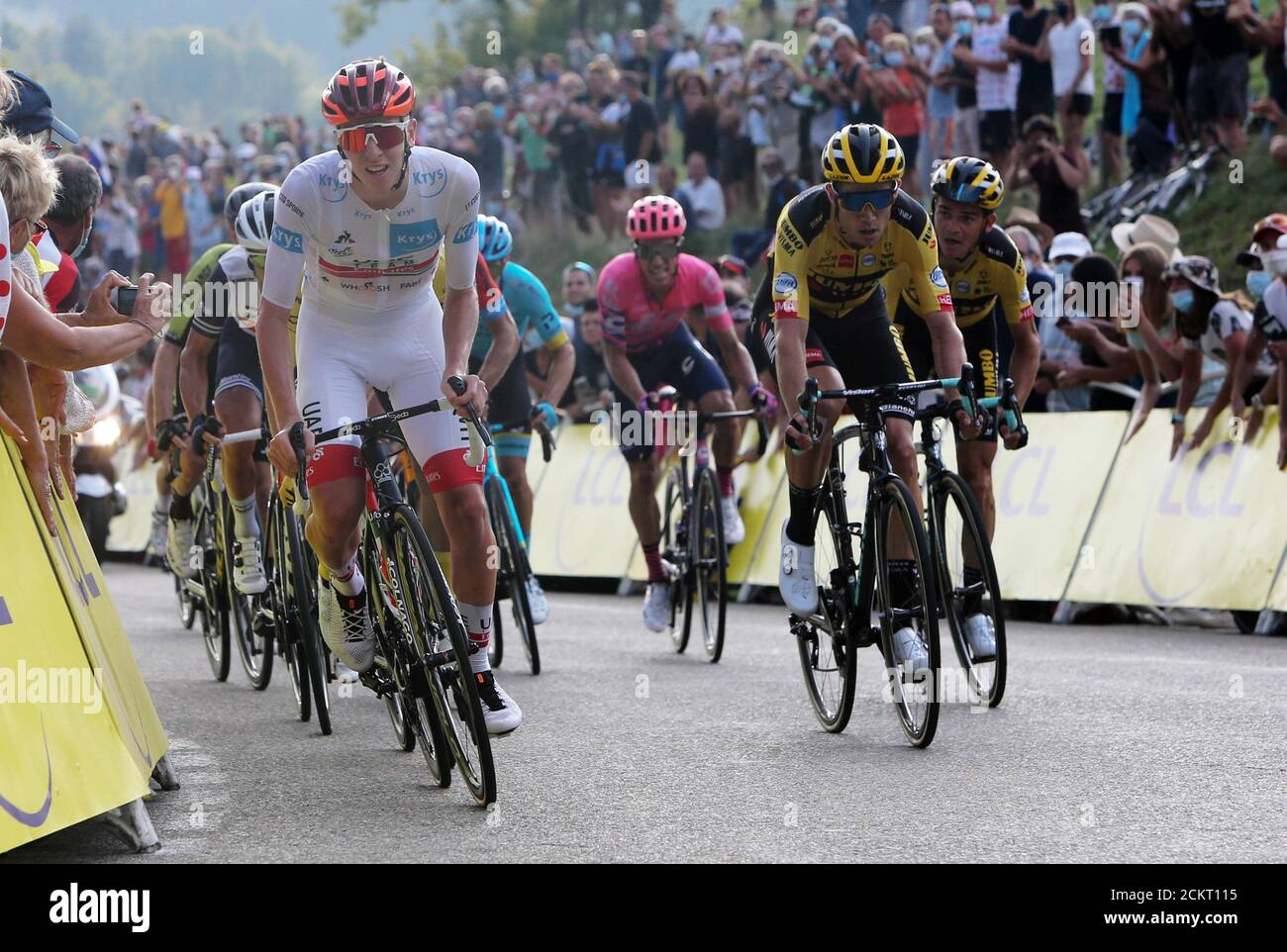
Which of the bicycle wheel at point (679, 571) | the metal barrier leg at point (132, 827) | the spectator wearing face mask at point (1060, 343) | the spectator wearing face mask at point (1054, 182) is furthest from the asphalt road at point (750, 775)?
the spectator wearing face mask at point (1054, 182)

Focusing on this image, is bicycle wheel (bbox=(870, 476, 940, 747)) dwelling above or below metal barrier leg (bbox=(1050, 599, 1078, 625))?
above

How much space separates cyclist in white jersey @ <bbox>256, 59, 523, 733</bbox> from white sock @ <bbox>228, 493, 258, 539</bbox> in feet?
7.89

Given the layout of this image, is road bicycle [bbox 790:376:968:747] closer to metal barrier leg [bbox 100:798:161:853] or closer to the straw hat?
metal barrier leg [bbox 100:798:161:853]

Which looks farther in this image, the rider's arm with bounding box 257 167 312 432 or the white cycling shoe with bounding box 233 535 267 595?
the white cycling shoe with bounding box 233 535 267 595

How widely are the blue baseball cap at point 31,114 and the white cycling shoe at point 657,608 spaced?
454 centimetres

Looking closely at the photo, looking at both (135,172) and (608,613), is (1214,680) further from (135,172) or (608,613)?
(135,172)

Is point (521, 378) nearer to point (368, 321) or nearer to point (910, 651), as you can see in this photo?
point (368, 321)

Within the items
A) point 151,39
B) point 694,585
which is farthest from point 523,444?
point 151,39

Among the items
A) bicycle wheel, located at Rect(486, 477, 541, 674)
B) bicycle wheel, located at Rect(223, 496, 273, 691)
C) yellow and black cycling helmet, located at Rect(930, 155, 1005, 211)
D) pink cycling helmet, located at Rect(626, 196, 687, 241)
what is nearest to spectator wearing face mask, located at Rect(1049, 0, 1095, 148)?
pink cycling helmet, located at Rect(626, 196, 687, 241)

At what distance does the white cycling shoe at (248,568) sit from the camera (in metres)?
9.05

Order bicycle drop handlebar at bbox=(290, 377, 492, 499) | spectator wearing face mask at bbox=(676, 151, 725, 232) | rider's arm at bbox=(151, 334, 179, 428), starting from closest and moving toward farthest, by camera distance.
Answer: bicycle drop handlebar at bbox=(290, 377, 492, 499), rider's arm at bbox=(151, 334, 179, 428), spectator wearing face mask at bbox=(676, 151, 725, 232)

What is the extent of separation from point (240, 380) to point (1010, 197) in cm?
1234

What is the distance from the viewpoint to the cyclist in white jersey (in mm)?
6340
